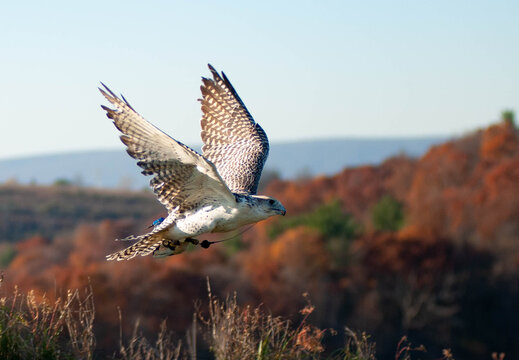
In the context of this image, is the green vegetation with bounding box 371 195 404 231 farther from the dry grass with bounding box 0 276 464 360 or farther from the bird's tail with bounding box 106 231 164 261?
the dry grass with bounding box 0 276 464 360

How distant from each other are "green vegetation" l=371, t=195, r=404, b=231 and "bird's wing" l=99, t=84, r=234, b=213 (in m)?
65.2

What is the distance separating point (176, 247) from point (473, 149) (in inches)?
2971

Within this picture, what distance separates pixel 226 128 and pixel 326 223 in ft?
176

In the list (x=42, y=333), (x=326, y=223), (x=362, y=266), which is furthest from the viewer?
(x=326, y=223)

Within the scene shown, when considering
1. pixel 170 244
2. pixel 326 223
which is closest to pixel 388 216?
pixel 326 223

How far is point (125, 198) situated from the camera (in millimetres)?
88312

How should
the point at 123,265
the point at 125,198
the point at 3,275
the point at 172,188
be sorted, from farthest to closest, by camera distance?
the point at 125,198 → the point at 123,265 → the point at 172,188 → the point at 3,275

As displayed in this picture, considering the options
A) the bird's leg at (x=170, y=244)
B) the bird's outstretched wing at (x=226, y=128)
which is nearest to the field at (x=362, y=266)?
the bird's outstretched wing at (x=226, y=128)

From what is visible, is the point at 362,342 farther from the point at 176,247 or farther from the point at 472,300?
the point at 472,300

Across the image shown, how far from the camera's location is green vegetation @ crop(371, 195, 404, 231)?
72500 mm

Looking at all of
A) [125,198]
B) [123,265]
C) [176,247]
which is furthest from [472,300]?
[176,247]

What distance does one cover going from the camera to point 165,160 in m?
7.61

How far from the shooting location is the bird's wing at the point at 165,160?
7395 millimetres

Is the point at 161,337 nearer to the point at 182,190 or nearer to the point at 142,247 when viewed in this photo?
the point at 182,190
